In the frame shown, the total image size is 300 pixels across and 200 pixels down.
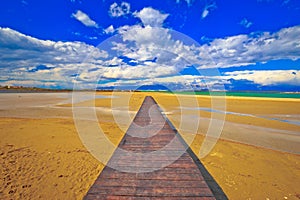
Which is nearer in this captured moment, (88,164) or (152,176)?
(152,176)

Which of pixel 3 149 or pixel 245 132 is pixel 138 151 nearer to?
pixel 3 149

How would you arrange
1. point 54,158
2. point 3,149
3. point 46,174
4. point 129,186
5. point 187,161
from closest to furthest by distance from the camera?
point 129,186 → point 187,161 → point 46,174 → point 54,158 → point 3,149

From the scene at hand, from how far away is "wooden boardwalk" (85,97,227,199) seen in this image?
2.43m

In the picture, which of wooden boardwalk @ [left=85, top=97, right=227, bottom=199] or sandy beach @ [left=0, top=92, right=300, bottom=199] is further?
sandy beach @ [left=0, top=92, right=300, bottom=199]

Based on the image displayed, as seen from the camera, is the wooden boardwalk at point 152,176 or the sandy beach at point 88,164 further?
the sandy beach at point 88,164

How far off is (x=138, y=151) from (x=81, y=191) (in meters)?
1.58

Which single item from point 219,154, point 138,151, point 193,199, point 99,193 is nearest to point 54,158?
point 138,151

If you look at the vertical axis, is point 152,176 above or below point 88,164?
above

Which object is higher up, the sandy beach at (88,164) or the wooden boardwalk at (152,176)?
the wooden boardwalk at (152,176)

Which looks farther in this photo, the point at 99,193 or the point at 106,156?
the point at 106,156

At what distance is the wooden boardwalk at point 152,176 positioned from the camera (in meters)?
2.43

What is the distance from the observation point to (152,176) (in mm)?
2969

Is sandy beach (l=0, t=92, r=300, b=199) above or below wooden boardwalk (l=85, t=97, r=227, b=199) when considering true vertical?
below

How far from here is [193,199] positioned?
2.34 metres
